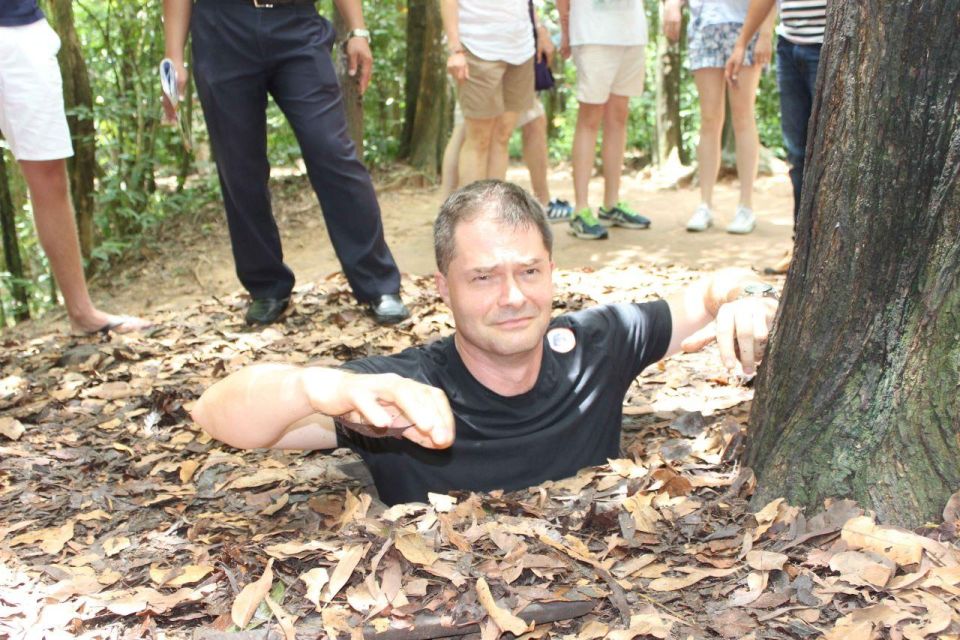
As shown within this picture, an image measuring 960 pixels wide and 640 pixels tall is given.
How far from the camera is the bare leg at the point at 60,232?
183 inches

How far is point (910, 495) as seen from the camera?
2.29 meters

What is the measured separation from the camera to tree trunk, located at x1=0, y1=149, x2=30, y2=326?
9.26 m

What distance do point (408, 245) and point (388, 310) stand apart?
10.6 ft

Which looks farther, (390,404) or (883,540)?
(390,404)

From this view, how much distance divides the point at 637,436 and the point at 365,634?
5.57 ft

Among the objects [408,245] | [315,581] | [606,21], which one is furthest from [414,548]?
[408,245]

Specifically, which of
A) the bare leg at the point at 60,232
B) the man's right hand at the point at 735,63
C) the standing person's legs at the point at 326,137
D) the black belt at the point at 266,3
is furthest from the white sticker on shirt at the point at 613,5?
the bare leg at the point at 60,232

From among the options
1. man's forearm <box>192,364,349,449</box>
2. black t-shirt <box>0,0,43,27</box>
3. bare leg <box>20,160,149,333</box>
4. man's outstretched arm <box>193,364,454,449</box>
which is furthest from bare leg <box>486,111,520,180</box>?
man's forearm <box>192,364,349,449</box>

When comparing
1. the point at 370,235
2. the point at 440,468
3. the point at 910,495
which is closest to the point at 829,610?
the point at 910,495

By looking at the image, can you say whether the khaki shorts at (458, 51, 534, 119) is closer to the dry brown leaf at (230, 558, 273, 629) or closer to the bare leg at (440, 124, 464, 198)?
the bare leg at (440, 124, 464, 198)

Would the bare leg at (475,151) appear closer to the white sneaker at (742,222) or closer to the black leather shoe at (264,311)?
the black leather shoe at (264,311)

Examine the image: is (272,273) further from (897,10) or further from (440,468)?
(897,10)

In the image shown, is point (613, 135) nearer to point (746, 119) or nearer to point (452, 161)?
point (746, 119)

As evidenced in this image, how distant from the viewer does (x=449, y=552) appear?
2355 mm
